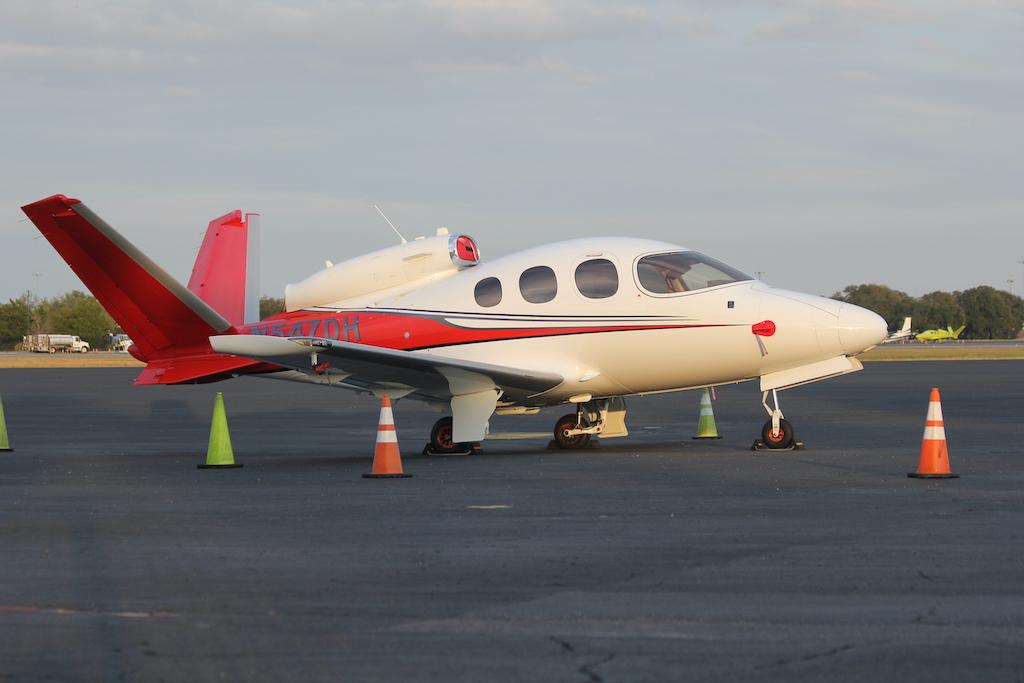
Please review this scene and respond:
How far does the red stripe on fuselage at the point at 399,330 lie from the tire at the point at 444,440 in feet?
3.57

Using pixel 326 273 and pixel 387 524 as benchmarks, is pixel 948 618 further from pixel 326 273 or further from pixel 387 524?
pixel 326 273

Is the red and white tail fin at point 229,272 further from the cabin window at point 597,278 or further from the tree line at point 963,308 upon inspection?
the tree line at point 963,308

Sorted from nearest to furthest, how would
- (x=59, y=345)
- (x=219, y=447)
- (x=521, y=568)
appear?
(x=521, y=568) → (x=219, y=447) → (x=59, y=345)

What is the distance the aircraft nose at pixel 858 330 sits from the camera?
56.5ft

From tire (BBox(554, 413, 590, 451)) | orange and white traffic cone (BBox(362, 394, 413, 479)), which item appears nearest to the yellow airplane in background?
tire (BBox(554, 413, 590, 451))

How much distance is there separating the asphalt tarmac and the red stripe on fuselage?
1.68 metres

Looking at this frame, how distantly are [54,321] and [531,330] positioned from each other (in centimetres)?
17528

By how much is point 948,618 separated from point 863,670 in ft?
4.10

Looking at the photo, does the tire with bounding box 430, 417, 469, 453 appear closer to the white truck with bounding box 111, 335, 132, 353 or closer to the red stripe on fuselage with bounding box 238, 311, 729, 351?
the red stripe on fuselage with bounding box 238, 311, 729, 351

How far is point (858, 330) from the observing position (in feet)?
56.4

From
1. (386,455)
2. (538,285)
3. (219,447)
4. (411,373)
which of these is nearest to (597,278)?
(538,285)

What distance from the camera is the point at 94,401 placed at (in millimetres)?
38875

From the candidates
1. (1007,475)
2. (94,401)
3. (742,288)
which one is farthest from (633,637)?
(94,401)

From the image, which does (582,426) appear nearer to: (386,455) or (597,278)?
(597,278)
